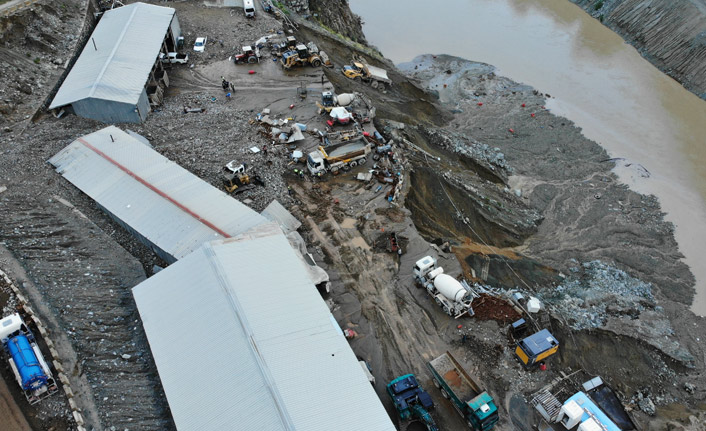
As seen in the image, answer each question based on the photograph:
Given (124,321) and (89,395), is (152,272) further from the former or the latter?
(89,395)

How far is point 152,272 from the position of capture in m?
25.0

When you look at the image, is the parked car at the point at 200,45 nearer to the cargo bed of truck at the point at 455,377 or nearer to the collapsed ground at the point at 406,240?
the collapsed ground at the point at 406,240

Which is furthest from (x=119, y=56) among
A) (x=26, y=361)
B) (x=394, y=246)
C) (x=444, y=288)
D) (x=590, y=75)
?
(x=590, y=75)

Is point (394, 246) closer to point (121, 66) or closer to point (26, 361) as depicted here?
point (26, 361)

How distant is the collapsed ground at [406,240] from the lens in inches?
850

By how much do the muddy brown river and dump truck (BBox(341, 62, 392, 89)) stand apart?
12.9 meters

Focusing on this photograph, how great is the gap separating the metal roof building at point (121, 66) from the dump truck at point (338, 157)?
46.6ft

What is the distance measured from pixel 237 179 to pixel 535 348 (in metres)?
20.1

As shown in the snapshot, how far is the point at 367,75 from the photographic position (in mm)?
45375

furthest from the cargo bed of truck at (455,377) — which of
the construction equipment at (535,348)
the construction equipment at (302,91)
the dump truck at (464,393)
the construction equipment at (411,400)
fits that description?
the construction equipment at (302,91)

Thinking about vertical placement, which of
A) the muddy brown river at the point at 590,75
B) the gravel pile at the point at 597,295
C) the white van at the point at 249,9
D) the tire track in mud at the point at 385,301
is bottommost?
the tire track in mud at the point at 385,301

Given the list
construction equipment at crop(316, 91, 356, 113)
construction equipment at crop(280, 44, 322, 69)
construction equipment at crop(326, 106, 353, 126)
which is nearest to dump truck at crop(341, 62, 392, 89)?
construction equipment at crop(280, 44, 322, 69)

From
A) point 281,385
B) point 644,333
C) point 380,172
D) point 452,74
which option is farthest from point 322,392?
point 452,74

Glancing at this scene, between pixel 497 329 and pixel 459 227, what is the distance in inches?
384
